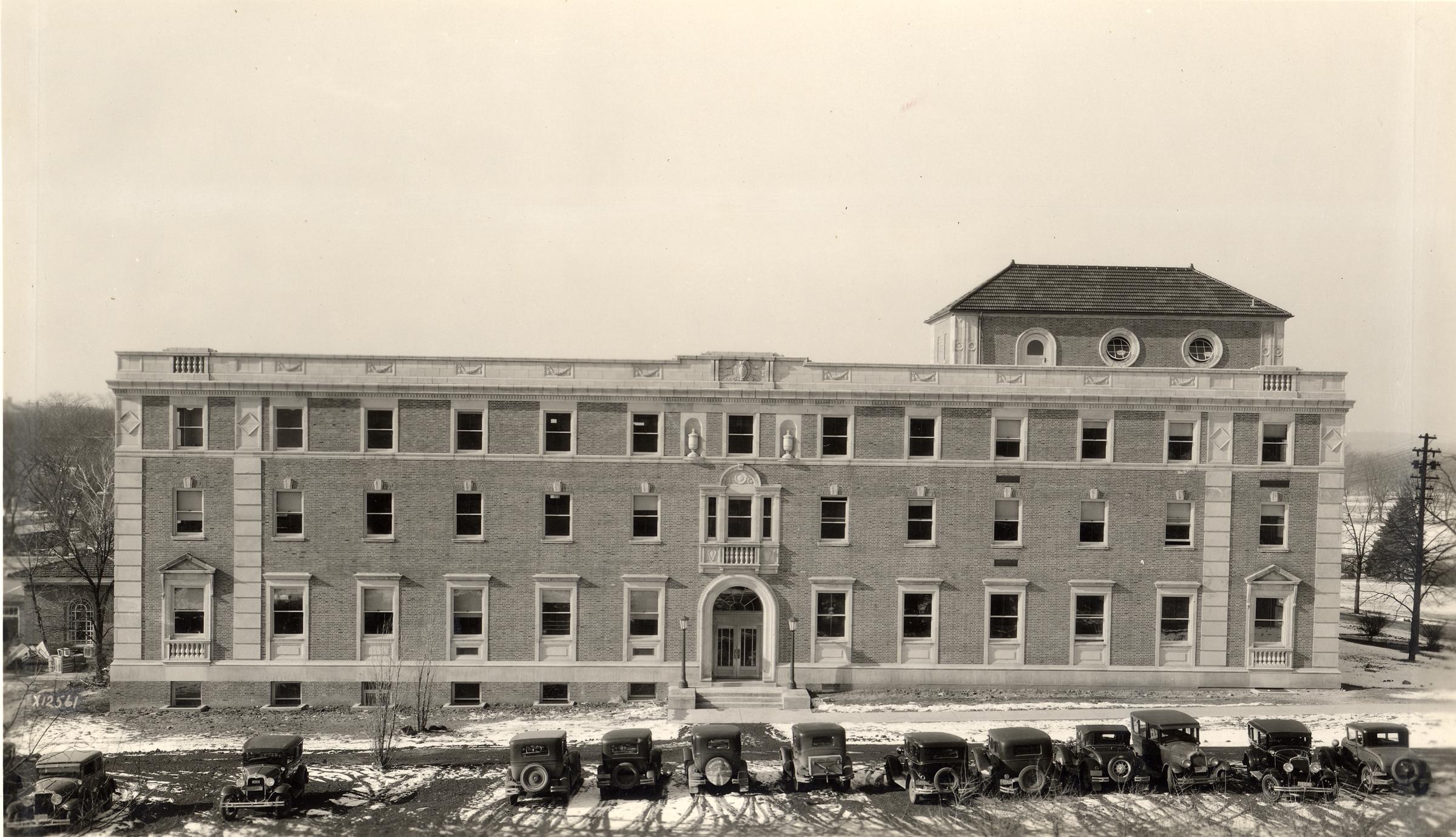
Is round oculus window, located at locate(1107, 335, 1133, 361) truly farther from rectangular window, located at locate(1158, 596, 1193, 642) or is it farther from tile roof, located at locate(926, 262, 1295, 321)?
rectangular window, located at locate(1158, 596, 1193, 642)

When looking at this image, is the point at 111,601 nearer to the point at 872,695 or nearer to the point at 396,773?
the point at 396,773

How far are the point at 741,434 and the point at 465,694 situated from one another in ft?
36.4

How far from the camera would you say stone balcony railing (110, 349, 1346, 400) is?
23859 mm

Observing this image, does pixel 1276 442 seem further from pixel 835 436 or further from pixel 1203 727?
pixel 835 436

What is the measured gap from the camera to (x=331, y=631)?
79.0 ft

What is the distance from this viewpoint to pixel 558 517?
24609 mm

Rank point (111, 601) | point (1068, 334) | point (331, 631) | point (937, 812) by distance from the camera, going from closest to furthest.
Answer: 1. point (937, 812)
2. point (331, 631)
3. point (1068, 334)
4. point (111, 601)

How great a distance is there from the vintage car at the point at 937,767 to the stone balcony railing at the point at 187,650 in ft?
64.9

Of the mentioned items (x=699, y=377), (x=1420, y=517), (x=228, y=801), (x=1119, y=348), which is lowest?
(x=228, y=801)

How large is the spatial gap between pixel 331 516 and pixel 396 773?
8045mm

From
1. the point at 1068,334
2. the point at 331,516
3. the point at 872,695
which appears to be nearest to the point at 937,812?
the point at 872,695

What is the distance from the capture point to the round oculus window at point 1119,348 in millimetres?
27266

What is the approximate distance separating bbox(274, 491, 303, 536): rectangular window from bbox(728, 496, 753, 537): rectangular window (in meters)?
12.5

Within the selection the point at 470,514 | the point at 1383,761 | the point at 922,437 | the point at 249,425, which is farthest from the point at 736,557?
the point at 1383,761
